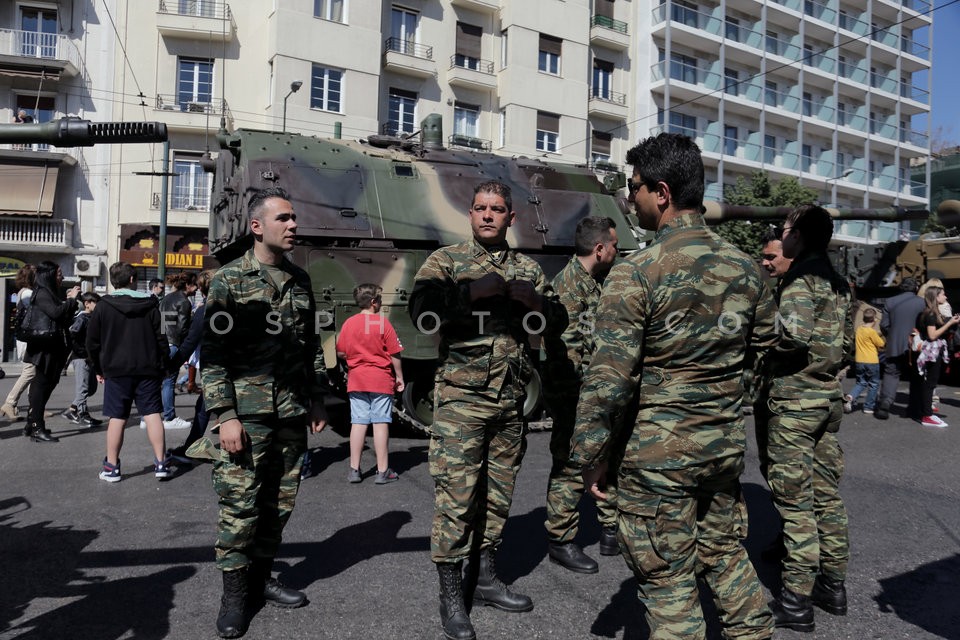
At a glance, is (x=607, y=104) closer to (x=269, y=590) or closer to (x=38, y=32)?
(x=38, y=32)

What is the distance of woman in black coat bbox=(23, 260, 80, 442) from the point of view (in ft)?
25.3

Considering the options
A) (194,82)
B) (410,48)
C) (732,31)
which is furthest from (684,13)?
(194,82)

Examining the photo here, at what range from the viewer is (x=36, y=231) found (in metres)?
21.9

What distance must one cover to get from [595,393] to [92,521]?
12.7 ft

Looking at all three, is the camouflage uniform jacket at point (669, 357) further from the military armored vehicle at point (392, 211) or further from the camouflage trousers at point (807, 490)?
the military armored vehicle at point (392, 211)

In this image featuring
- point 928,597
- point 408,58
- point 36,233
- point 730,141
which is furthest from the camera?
point 730,141

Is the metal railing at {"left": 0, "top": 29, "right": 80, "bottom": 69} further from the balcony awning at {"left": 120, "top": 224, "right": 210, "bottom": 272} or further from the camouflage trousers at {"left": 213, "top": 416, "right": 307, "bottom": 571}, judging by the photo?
the camouflage trousers at {"left": 213, "top": 416, "right": 307, "bottom": 571}

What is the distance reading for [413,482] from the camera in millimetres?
6172

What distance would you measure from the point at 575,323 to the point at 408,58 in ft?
73.8

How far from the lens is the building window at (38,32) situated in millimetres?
21906

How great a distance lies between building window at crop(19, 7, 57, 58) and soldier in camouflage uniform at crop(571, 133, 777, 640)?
2382 centimetres

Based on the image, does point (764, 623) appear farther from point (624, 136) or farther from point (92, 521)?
point (624, 136)

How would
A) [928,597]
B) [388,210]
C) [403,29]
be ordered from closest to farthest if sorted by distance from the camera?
[928,597], [388,210], [403,29]

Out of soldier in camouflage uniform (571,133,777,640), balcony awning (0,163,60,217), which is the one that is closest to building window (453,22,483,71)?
balcony awning (0,163,60,217)
